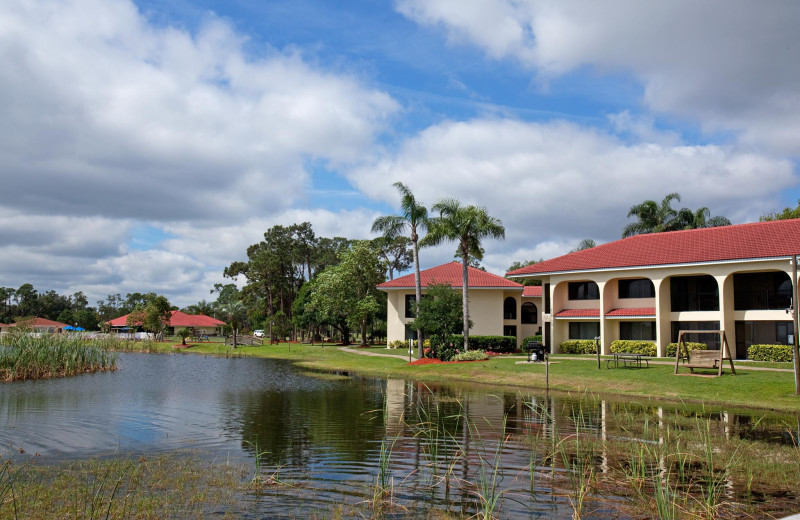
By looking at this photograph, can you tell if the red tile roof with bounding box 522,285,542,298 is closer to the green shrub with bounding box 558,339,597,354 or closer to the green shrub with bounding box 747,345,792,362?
the green shrub with bounding box 558,339,597,354

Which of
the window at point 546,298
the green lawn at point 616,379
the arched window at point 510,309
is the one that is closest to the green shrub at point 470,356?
the green lawn at point 616,379

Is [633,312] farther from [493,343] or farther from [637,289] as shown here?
[493,343]

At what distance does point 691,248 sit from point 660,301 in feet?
11.8

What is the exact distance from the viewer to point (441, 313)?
115 feet

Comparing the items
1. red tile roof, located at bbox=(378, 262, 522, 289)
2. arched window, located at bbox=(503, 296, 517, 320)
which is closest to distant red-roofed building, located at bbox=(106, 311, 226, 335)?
red tile roof, located at bbox=(378, 262, 522, 289)

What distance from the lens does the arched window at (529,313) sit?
5019 centimetres

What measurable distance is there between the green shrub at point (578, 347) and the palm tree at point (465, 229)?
729 centimetres

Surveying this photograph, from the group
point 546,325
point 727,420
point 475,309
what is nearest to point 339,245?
point 475,309

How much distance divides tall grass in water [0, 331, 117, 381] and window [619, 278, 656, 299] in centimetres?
3085

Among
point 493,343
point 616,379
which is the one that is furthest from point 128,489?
point 493,343

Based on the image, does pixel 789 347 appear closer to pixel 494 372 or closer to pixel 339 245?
pixel 494 372

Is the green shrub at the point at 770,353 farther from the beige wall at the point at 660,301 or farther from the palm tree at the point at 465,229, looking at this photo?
the palm tree at the point at 465,229

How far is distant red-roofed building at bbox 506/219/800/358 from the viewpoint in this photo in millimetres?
32625

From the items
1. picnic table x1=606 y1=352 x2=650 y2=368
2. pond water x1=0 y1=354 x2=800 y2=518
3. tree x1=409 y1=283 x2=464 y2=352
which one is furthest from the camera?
tree x1=409 y1=283 x2=464 y2=352
